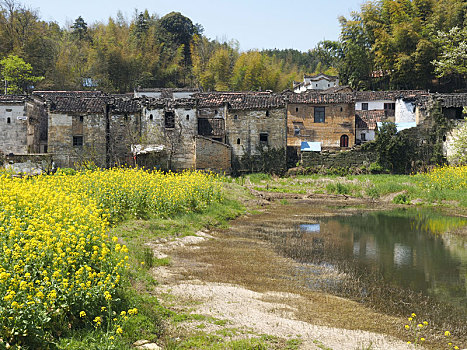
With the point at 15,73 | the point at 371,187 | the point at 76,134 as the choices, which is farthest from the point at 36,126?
the point at 371,187

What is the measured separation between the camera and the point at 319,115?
127 feet

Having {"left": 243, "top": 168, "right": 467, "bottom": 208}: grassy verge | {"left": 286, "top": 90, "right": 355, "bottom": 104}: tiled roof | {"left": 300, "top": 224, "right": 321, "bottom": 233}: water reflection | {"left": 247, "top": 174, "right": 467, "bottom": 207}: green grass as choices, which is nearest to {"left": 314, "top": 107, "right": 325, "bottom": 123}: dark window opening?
{"left": 286, "top": 90, "right": 355, "bottom": 104}: tiled roof

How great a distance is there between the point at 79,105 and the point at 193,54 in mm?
36639

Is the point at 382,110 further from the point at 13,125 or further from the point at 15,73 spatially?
the point at 15,73

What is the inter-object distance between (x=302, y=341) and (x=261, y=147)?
29072mm

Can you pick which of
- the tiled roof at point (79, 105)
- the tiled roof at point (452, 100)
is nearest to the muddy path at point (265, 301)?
Result: the tiled roof at point (79, 105)

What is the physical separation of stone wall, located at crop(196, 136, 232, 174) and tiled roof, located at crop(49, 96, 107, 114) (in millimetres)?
7574

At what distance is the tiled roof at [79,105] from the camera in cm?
3316

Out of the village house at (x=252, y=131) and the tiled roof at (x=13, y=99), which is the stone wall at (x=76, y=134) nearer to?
the tiled roof at (x=13, y=99)

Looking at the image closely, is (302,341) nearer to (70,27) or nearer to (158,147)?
(158,147)

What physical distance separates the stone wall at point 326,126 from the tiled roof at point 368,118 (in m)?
5.15

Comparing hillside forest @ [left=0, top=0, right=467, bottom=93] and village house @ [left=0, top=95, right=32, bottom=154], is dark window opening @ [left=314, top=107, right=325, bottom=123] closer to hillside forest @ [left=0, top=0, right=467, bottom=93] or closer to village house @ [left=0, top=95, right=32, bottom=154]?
hillside forest @ [left=0, top=0, right=467, bottom=93]

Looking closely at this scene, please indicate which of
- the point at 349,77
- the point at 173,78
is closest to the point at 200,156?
the point at 349,77

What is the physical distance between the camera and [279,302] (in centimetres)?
873
